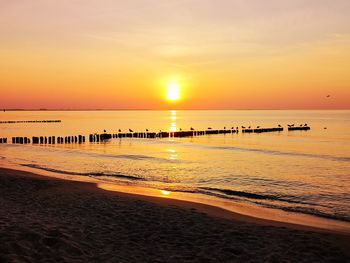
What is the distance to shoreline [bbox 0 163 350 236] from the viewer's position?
13352 millimetres

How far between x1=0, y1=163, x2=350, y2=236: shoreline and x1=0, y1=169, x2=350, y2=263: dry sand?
Result: 0.36 m

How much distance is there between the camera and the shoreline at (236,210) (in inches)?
526

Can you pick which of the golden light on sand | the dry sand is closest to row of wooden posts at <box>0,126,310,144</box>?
the golden light on sand

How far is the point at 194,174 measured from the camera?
1064 inches

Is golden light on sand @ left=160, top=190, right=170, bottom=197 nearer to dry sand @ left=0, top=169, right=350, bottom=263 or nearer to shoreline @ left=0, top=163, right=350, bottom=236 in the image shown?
shoreline @ left=0, top=163, right=350, bottom=236

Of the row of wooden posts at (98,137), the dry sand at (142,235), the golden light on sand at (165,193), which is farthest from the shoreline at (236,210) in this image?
the row of wooden posts at (98,137)

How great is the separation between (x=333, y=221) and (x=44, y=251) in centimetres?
1129

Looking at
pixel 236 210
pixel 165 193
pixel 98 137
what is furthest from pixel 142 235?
pixel 98 137

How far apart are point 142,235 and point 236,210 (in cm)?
623

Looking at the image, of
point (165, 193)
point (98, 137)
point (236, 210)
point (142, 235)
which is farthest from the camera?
point (98, 137)

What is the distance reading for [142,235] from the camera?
10.4 meters

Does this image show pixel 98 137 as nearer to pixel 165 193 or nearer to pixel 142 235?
pixel 165 193

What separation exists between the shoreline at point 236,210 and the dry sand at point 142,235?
359 mm

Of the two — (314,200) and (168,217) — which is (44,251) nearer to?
(168,217)
